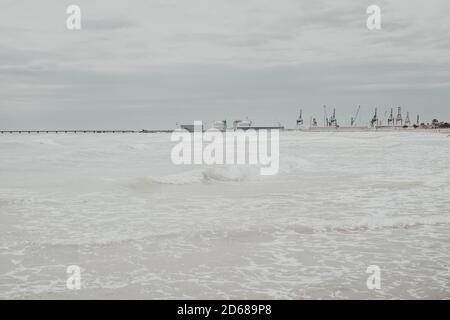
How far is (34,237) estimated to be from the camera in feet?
29.7

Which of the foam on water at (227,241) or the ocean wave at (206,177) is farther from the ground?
the ocean wave at (206,177)

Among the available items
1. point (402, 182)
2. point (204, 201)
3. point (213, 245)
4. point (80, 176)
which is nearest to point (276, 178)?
point (402, 182)

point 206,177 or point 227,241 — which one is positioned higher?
point 206,177

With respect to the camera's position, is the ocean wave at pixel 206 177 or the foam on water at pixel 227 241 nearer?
the foam on water at pixel 227 241

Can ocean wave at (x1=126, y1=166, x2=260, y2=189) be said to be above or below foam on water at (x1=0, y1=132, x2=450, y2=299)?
above

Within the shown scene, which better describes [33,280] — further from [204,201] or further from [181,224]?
[204,201]
